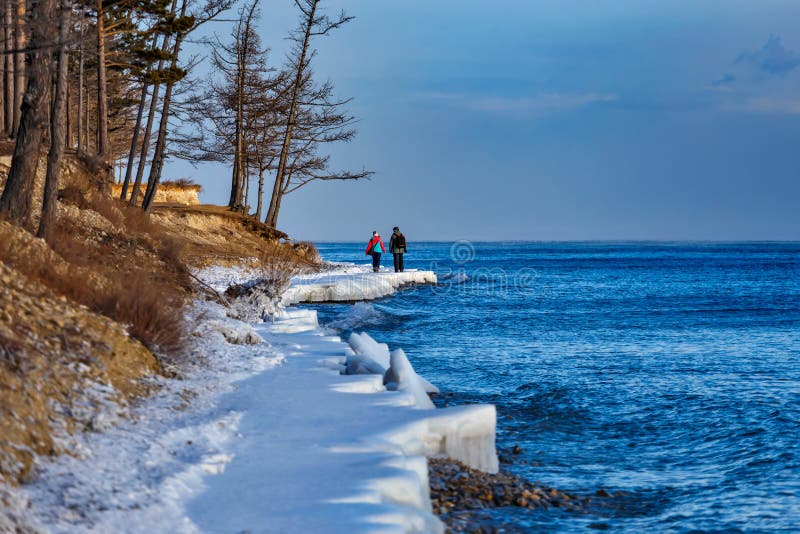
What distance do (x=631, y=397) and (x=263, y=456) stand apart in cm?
792

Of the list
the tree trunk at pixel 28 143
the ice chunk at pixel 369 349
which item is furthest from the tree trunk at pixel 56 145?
the ice chunk at pixel 369 349

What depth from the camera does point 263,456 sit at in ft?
20.7

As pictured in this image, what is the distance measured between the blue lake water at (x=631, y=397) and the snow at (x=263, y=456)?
45.9 inches

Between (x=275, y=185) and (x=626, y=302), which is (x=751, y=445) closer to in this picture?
(x=626, y=302)

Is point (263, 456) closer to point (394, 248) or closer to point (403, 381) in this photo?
point (403, 381)

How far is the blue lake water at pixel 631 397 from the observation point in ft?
25.3

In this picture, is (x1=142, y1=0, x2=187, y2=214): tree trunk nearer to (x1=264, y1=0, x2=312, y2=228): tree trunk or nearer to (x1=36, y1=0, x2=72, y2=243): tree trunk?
(x1=264, y1=0, x2=312, y2=228): tree trunk

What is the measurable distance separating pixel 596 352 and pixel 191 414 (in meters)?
12.2

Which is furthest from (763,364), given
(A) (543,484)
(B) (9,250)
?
(B) (9,250)

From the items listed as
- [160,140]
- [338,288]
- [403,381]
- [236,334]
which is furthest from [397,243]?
[403,381]

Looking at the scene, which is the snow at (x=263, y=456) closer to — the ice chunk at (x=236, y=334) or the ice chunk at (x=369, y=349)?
the ice chunk at (x=369, y=349)

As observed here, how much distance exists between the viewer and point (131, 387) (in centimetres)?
755

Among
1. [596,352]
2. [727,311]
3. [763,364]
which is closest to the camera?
[763,364]

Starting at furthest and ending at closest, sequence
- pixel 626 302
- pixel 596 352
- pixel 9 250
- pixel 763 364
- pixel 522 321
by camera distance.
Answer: pixel 626 302 → pixel 522 321 → pixel 596 352 → pixel 763 364 → pixel 9 250
